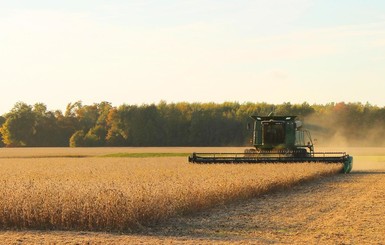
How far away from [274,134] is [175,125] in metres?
55.8

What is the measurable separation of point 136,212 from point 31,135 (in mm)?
87655

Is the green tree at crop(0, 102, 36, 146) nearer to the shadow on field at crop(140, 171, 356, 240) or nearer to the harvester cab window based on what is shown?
the harvester cab window

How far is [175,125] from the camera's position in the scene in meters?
87.4

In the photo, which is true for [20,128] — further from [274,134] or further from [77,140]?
[274,134]

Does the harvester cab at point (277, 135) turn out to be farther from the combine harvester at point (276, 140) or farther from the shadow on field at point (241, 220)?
the shadow on field at point (241, 220)

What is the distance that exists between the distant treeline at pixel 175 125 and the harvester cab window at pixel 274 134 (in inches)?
1709

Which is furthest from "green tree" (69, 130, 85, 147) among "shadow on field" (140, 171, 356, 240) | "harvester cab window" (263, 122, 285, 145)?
"shadow on field" (140, 171, 356, 240)

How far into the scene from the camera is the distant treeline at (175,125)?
82.4 metres

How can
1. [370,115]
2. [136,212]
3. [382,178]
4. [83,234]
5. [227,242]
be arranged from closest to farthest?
1. [227,242]
2. [83,234]
3. [136,212]
4. [382,178]
5. [370,115]

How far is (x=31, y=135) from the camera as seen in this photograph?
322 ft

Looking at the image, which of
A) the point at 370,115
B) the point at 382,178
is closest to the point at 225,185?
the point at 382,178

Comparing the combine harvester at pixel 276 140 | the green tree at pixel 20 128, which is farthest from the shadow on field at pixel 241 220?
the green tree at pixel 20 128

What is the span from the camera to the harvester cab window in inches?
1254

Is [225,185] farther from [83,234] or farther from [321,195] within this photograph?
[83,234]
